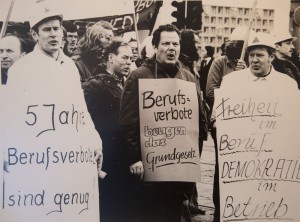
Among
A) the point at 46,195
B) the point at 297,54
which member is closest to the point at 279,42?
the point at 297,54

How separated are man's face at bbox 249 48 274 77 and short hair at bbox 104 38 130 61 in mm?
520

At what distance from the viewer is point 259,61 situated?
1821mm

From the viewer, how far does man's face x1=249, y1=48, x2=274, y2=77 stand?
1.81m

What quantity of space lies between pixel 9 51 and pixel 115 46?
1.33 ft

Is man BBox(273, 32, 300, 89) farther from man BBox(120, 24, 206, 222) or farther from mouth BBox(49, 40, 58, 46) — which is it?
mouth BBox(49, 40, 58, 46)

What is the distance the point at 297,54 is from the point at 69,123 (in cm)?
98

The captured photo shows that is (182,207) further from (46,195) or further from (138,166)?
(46,195)

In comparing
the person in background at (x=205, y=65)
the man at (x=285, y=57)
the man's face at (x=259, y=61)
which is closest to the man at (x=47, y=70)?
the person in background at (x=205, y=65)

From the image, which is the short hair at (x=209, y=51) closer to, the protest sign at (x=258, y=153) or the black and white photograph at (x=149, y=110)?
the black and white photograph at (x=149, y=110)

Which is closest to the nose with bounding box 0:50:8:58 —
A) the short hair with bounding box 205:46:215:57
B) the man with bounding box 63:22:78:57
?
the man with bounding box 63:22:78:57

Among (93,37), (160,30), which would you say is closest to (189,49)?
(160,30)

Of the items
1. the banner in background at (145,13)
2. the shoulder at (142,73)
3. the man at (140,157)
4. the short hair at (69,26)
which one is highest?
the banner in background at (145,13)

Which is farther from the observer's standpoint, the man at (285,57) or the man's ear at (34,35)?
the man at (285,57)

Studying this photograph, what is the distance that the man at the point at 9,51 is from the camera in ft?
5.53
